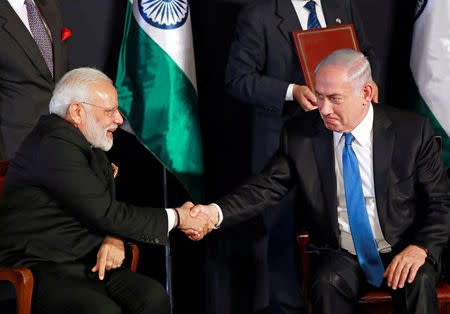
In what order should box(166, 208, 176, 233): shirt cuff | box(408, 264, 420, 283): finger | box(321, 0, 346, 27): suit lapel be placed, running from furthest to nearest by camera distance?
box(321, 0, 346, 27): suit lapel → box(166, 208, 176, 233): shirt cuff → box(408, 264, 420, 283): finger

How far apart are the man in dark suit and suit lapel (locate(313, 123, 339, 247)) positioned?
21.0 inches

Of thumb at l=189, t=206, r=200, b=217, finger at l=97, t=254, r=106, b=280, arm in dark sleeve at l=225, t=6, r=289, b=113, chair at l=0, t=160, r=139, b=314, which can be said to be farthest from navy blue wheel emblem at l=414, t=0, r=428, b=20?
chair at l=0, t=160, r=139, b=314

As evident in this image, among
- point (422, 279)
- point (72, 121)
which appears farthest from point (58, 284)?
point (422, 279)

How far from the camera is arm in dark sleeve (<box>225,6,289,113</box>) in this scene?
11.6 ft

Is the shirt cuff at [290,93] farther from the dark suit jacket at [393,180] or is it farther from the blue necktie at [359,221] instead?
the blue necktie at [359,221]

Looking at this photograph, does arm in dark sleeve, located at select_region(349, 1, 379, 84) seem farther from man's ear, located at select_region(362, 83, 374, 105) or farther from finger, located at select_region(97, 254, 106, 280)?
finger, located at select_region(97, 254, 106, 280)

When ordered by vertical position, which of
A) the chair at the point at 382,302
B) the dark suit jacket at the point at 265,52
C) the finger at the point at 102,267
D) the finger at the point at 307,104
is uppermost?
the dark suit jacket at the point at 265,52

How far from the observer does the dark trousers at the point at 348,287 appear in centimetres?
252

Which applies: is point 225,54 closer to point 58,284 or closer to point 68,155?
point 68,155

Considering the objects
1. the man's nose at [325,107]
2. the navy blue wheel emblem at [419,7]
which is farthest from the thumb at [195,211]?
the navy blue wheel emblem at [419,7]

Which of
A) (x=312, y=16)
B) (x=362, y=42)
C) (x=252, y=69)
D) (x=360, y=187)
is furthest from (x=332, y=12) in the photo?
(x=360, y=187)

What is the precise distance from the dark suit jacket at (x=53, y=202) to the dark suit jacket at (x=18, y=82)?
0.90m

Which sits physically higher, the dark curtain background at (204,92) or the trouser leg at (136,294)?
the dark curtain background at (204,92)

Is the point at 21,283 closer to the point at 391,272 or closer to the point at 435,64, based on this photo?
the point at 391,272
